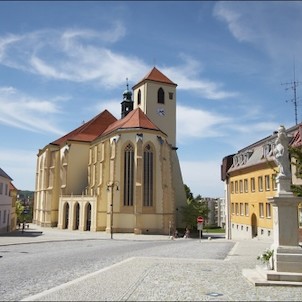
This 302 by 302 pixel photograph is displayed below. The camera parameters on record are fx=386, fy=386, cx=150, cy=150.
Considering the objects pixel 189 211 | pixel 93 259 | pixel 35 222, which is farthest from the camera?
pixel 35 222

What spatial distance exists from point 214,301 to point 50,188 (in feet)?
183

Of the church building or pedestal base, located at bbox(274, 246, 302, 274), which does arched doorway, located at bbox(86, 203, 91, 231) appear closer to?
the church building

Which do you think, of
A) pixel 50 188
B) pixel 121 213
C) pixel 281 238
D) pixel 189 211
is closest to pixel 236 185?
pixel 189 211

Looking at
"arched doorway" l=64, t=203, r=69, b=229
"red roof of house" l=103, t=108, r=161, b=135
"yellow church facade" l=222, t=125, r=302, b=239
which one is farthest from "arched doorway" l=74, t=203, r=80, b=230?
"yellow church facade" l=222, t=125, r=302, b=239

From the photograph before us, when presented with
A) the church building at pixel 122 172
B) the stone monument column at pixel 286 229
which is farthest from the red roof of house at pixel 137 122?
the stone monument column at pixel 286 229

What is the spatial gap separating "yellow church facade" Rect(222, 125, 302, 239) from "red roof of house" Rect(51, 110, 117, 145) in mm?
22315

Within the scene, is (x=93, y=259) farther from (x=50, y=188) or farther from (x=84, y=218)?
(x=50, y=188)

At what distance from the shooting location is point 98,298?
29.9ft

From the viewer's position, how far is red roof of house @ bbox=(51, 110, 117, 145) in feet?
201

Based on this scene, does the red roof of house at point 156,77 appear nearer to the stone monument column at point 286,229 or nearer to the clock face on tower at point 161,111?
the clock face on tower at point 161,111

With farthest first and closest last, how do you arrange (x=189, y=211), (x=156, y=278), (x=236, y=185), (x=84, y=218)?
1. (x=189, y=211)
2. (x=84, y=218)
3. (x=236, y=185)
4. (x=156, y=278)

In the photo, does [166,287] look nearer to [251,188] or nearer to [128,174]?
[251,188]

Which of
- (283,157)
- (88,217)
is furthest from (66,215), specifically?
(283,157)

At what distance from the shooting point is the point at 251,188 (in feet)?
134
